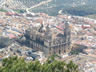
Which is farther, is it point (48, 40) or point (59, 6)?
point (59, 6)

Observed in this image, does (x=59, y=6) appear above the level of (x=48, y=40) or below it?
below

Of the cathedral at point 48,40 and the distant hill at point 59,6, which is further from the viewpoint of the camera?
the distant hill at point 59,6

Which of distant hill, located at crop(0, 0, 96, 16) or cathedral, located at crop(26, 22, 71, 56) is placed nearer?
cathedral, located at crop(26, 22, 71, 56)

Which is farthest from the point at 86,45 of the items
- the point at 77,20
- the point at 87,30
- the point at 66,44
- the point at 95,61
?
the point at 77,20

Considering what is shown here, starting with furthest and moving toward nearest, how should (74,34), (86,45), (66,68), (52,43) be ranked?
(74,34), (86,45), (52,43), (66,68)

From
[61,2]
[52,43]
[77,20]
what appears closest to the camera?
[52,43]

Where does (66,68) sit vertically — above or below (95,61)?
above

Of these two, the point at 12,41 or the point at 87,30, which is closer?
the point at 12,41

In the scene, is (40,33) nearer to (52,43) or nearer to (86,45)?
(52,43)
